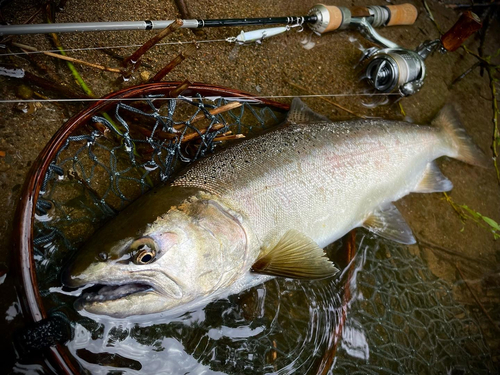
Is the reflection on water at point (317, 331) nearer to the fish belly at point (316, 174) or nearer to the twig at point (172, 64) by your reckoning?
the fish belly at point (316, 174)

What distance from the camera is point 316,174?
231cm

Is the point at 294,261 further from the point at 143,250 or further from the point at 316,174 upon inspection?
the point at 143,250

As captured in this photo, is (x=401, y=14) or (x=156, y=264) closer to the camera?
(x=156, y=264)

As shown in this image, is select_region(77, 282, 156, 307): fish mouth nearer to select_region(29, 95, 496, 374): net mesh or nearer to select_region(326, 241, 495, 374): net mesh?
select_region(29, 95, 496, 374): net mesh

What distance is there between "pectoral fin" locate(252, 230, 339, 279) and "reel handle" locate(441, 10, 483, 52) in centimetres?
239

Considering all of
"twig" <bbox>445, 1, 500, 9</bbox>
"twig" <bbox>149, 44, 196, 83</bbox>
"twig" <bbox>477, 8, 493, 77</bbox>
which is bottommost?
"twig" <bbox>477, 8, 493, 77</bbox>

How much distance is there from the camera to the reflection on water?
78.2 inches

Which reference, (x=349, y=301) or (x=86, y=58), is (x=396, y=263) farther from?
(x=86, y=58)

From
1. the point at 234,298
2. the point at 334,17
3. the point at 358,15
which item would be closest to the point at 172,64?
the point at 234,298

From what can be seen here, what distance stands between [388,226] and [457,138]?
116cm

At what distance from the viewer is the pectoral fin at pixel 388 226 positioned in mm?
2717

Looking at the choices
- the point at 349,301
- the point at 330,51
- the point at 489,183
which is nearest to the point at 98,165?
the point at 349,301

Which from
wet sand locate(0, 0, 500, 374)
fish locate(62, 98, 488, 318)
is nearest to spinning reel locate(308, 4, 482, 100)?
wet sand locate(0, 0, 500, 374)

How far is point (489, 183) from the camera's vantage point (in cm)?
382
